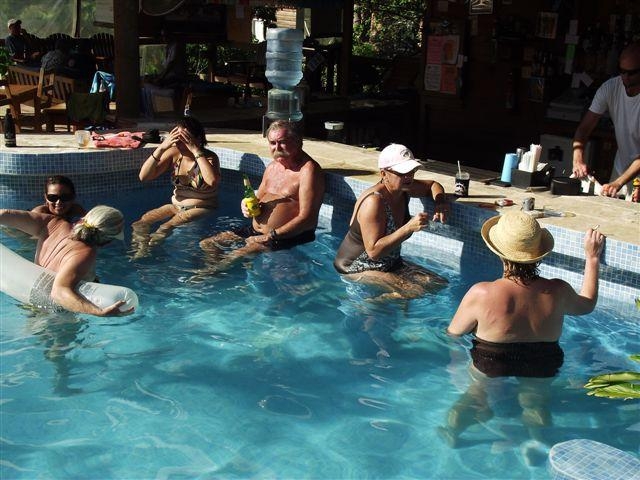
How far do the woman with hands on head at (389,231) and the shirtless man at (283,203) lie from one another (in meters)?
0.68

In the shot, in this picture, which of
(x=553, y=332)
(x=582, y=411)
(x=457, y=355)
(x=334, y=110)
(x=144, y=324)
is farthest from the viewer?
(x=334, y=110)

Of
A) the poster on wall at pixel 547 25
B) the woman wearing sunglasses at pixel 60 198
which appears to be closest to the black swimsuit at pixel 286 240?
the woman wearing sunglasses at pixel 60 198

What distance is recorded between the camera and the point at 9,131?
29.1 feet

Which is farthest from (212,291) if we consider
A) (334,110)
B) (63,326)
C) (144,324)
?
(334,110)

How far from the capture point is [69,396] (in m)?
5.33

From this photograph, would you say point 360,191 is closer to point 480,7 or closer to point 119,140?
point 119,140

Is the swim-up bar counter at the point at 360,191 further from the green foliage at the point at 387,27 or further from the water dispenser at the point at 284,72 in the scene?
the green foliage at the point at 387,27

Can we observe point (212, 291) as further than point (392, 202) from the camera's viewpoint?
Yes

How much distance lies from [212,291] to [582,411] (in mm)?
2989

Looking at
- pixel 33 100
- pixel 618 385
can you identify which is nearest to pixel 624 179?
pixel 618 385

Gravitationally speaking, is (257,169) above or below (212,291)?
above

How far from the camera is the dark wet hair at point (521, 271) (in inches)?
187

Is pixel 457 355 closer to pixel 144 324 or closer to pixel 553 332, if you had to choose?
pixel 553 332

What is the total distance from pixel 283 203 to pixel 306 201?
0.76ft
